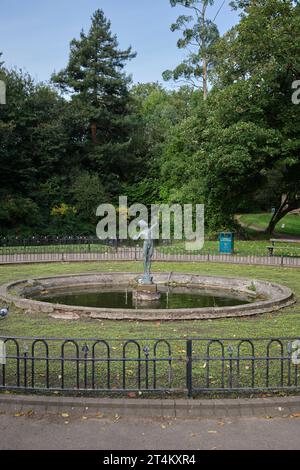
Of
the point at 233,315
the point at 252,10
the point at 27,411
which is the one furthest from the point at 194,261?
the point at 27,411

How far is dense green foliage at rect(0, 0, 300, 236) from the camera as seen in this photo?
26500 millimetres

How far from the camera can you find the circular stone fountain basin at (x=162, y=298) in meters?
11.6

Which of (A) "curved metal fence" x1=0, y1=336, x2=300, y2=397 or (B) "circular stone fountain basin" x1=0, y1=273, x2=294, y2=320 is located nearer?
(A) "curved metal fence" x1=0, y1=336, x2=300, y2=397

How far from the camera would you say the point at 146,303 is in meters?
13.9

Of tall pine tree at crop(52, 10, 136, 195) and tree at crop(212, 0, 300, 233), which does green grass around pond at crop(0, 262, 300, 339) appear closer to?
tree at crop(212, 0, 300, 233)

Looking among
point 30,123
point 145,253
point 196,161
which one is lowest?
point 145,253

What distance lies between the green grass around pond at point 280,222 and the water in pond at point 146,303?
85.8ft

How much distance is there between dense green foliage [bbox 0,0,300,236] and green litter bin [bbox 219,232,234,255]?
3661 millimetres

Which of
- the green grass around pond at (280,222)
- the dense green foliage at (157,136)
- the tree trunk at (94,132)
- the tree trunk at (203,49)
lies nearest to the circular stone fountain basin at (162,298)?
the dense green foliage at (157,136)

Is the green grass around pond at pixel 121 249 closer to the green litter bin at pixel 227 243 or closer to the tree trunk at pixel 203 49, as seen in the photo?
the green litter bin at pixel 227 243

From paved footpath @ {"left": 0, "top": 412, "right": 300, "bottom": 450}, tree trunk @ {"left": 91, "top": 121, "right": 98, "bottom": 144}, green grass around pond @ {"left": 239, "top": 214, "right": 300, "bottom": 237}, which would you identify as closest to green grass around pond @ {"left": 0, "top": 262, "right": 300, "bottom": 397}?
paved footpath @ {"left": 0, "top": 412, "right": 300, "bottom": 450}

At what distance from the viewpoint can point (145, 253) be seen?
569 inches

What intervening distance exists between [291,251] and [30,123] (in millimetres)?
23328
